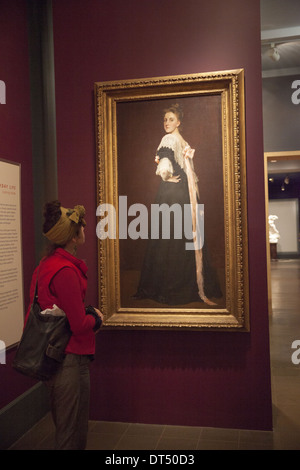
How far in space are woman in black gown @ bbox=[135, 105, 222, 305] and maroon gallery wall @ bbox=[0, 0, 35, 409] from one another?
3.48 ft

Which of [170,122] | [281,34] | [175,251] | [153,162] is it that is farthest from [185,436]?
[281,34]

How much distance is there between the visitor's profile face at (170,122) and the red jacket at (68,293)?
1.65m

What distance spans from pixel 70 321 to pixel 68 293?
0.48 ft

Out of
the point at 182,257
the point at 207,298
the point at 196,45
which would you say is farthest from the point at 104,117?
the point at 207,298

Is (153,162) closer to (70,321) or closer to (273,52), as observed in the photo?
(70,321)

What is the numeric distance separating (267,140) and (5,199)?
19.3 ft

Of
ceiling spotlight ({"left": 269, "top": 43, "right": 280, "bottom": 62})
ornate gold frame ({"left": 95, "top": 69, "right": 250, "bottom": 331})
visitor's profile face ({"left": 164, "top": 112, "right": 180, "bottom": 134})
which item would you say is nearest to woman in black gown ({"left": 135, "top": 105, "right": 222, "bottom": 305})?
visitor's profile face ({"left": 164, "top": 112, "right": 180, "bottom": 134})

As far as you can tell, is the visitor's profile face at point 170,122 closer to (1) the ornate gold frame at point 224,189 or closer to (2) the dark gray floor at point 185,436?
(1) the ornate gold frame at point 224,189

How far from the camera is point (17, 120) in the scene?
3746mm

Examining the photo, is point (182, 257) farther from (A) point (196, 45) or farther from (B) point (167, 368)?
(A) point (196, 45)

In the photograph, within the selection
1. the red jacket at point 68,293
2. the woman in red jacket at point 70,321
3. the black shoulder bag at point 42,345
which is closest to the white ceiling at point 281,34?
the woman in red jacket at point 70,321

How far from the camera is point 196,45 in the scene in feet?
11.9

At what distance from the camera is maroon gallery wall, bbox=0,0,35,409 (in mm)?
3549

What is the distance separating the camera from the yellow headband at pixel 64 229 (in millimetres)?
2500
